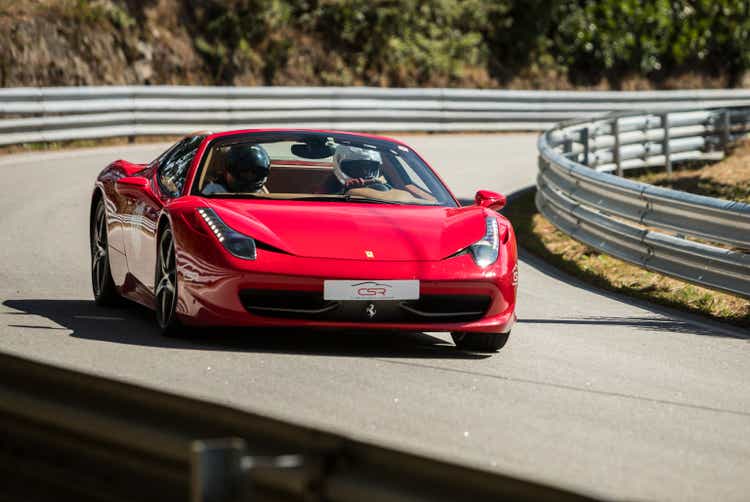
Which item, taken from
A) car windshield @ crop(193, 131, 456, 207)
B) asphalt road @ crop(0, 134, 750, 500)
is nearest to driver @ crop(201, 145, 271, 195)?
→ car windshield @ crop(193, 131, 456, 207)

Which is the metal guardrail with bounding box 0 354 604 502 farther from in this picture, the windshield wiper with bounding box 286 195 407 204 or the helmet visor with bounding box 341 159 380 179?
the helmet visor with bounding box 341 159 380 179

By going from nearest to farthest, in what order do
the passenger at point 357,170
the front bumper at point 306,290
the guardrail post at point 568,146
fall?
the front bumper at point 306,290 < the passenger at point 357,170 < the guardrail post at point 568,146

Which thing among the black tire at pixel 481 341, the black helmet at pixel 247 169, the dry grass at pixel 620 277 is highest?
the black helmet at pixel 247 169

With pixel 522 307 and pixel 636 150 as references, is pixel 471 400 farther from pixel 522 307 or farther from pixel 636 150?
pixel 636 150

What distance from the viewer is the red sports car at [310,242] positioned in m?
7.41

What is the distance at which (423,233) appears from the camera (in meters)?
7.84

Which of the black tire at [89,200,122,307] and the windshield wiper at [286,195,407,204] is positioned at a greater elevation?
the windshield wiper at [286,195,407,204]

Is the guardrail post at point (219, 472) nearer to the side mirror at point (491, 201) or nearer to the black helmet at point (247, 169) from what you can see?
the black helmet at point (247, 169)

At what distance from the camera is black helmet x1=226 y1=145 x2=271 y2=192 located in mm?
8422

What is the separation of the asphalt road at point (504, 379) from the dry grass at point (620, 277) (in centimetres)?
45

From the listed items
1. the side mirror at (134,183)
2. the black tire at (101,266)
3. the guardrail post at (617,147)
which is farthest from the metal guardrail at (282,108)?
the side mirror at (134,183)

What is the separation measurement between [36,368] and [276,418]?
0.90 m

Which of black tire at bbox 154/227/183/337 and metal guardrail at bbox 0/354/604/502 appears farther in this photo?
black tire at bbox 154/227/183/337

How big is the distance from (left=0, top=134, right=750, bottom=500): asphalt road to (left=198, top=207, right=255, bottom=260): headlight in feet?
1.74
